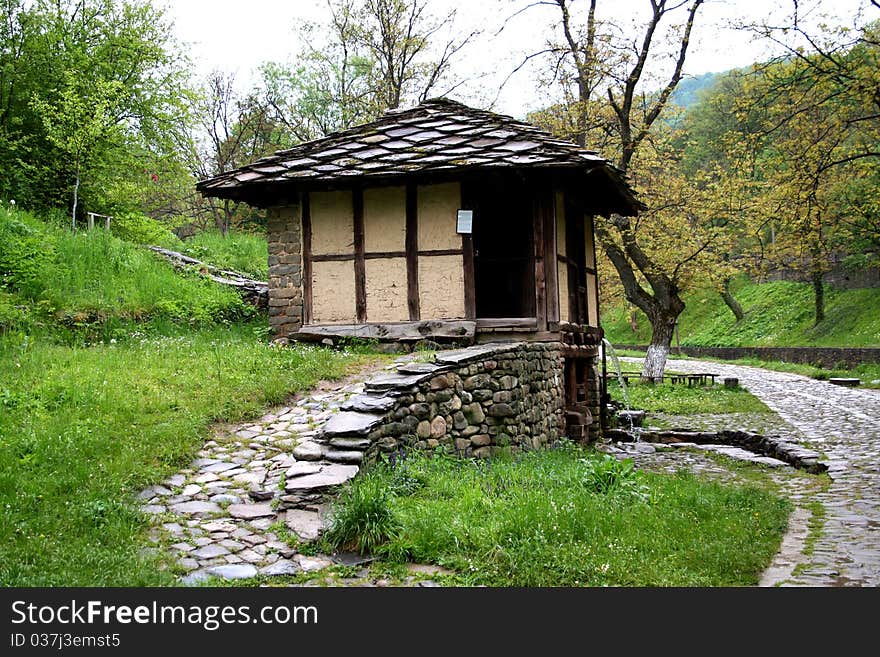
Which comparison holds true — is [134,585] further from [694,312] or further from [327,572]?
[694,312]

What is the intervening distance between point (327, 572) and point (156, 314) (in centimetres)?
907

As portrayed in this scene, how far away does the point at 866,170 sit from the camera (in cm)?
1249

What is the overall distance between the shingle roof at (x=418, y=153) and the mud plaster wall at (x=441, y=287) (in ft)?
4.60

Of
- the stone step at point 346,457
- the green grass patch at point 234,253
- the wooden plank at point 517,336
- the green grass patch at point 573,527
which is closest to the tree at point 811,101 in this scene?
the wooden plank at point 517,336

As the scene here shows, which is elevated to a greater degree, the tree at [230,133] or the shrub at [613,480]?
the tree at [230,133]

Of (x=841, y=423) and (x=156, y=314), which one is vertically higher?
(x=156, y=314)

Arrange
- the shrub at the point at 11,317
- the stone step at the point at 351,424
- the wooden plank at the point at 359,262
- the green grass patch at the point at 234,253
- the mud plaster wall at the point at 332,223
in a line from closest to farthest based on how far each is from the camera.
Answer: the stone step at the point at 351,424
the shrub at the point at 11,317
the wooden plank at the point at 359,262
the mud plaster wall at the point at 332,223
the green grass patch at the point at 234,253

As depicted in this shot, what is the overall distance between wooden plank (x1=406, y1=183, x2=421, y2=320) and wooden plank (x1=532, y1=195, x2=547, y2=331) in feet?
5.91

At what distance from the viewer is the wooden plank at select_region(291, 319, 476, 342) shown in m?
10.4

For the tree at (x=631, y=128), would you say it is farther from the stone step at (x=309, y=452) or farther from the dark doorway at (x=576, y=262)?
the stone step at (x=309, y=452)

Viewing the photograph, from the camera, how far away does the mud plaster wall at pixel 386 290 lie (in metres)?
10.8

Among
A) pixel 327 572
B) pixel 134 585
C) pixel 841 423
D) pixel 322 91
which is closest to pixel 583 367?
pixel 841 423

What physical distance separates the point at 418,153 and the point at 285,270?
9.79ft

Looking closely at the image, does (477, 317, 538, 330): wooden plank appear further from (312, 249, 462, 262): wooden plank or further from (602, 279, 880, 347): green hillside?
(602, 279, 880, 347): green hillside
